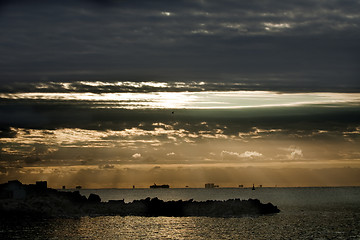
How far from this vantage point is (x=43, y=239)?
80562mm

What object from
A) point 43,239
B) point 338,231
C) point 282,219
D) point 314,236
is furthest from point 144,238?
point 282,219

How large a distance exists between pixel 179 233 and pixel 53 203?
54.4m

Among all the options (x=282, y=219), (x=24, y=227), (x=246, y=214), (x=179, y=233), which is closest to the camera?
(x=179, y=233)

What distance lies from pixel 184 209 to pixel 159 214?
22.7 ft

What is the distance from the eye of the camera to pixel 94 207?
137 metres

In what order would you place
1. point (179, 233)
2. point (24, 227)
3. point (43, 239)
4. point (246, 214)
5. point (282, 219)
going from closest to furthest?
1. point (43, 239)
2. point (179, 233)
3. point (24, 227)
4. point (282, 219)
5. point (246, 214)

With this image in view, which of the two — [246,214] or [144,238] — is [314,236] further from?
[246,214]

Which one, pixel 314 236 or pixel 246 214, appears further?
pixel 246 214

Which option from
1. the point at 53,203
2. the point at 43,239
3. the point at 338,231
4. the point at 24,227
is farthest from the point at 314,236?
the point at 53,203

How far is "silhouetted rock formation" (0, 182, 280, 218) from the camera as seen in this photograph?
128125mm

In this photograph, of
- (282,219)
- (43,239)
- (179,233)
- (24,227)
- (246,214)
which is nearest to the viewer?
(43,239)

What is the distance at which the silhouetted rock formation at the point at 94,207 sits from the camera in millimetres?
128125

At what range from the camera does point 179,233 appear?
8912cm

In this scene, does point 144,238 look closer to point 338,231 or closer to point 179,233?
point 179,233
